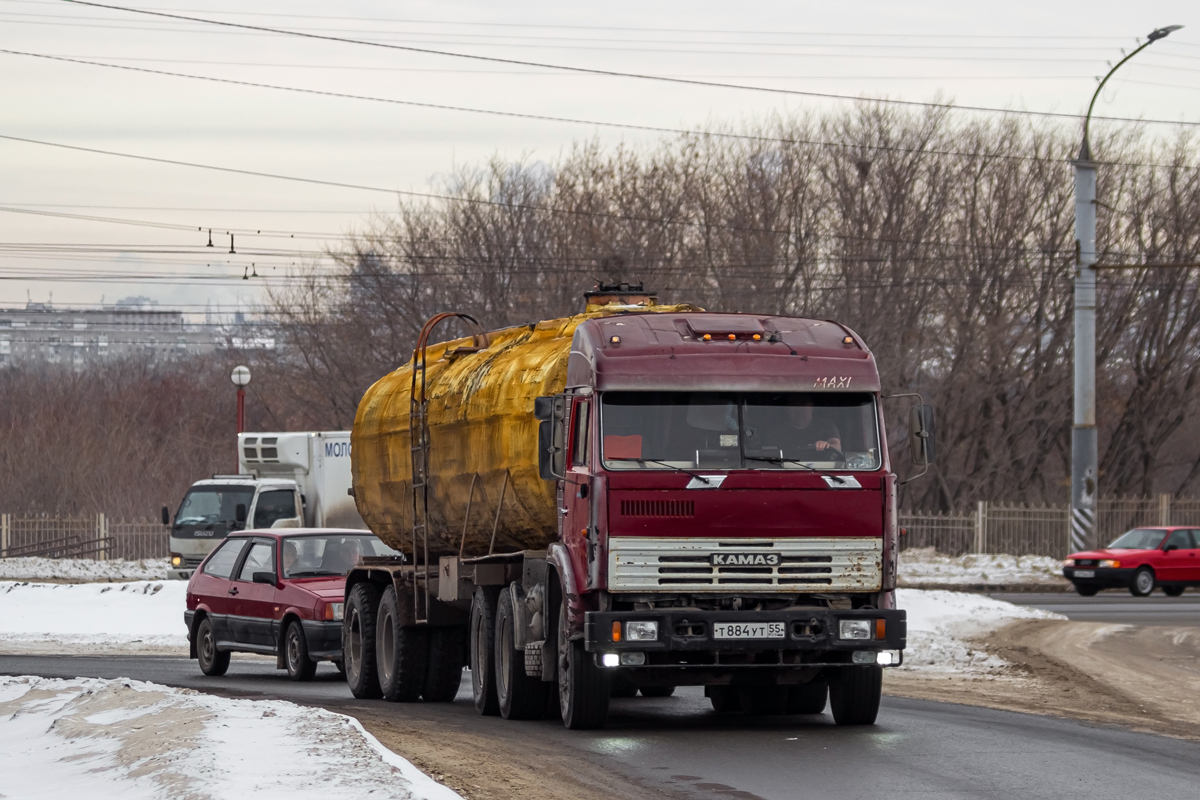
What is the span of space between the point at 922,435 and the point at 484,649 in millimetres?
4249

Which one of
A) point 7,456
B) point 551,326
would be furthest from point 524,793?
point 7,456

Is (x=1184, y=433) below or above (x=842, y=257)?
below

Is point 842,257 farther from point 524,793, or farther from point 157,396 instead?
point 157,396

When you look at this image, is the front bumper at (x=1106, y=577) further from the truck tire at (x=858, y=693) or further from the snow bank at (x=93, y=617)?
the truck tire at (x=858, y=693)

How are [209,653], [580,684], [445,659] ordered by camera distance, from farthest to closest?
1. [209,653]
2. [445,659]
3. [580,684]

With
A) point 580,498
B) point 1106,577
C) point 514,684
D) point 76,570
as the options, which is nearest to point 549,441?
point 580,498

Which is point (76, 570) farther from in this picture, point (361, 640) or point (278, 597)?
point (361, 640)

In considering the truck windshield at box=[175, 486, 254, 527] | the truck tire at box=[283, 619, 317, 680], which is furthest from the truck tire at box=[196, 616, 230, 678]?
the truck windshield at box=[175, 486, 254, 527]

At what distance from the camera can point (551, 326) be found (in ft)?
48.5

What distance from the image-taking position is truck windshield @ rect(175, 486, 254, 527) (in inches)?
1340

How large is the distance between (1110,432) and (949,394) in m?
7.93

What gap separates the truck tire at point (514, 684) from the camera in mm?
13711

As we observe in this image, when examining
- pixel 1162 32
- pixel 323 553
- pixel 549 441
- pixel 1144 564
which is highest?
pixel 1162 32

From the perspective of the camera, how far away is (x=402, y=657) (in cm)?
1644
